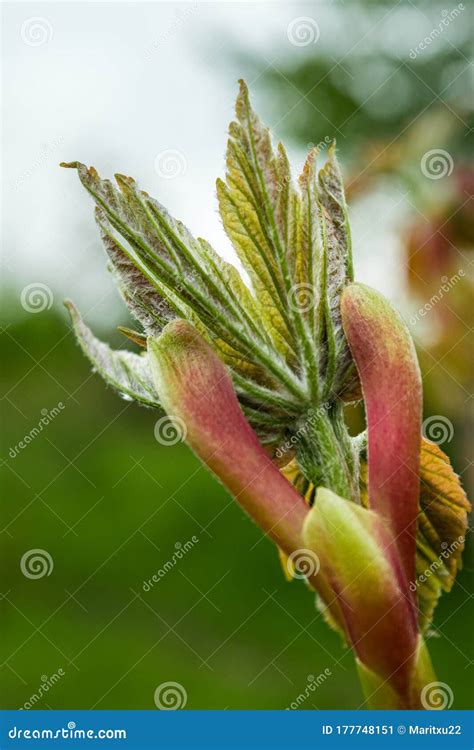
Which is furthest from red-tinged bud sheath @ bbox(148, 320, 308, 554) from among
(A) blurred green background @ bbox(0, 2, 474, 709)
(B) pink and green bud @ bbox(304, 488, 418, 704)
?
(A) blurred green background @ bbox(0, 2, 474, 709)

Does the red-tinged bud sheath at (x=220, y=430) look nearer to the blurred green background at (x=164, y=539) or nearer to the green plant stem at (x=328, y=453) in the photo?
the green plant stem at (x=328, y=453)

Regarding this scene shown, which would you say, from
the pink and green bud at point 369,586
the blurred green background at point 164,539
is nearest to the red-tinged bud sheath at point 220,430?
the pink and green bud at point 369,586

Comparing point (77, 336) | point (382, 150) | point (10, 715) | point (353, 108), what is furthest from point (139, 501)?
point (77, 336)

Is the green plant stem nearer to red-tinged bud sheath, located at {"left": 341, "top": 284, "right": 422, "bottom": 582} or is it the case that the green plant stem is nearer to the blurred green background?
red-tinged bud sheath, located at {"left": 341, "top": 284, "right": 422, "bottom": 582}

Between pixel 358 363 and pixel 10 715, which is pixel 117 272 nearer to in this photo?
pixel 358 363

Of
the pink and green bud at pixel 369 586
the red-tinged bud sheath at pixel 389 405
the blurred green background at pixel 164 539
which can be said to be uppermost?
the red-tinged bud sheath at pixel 389 405
